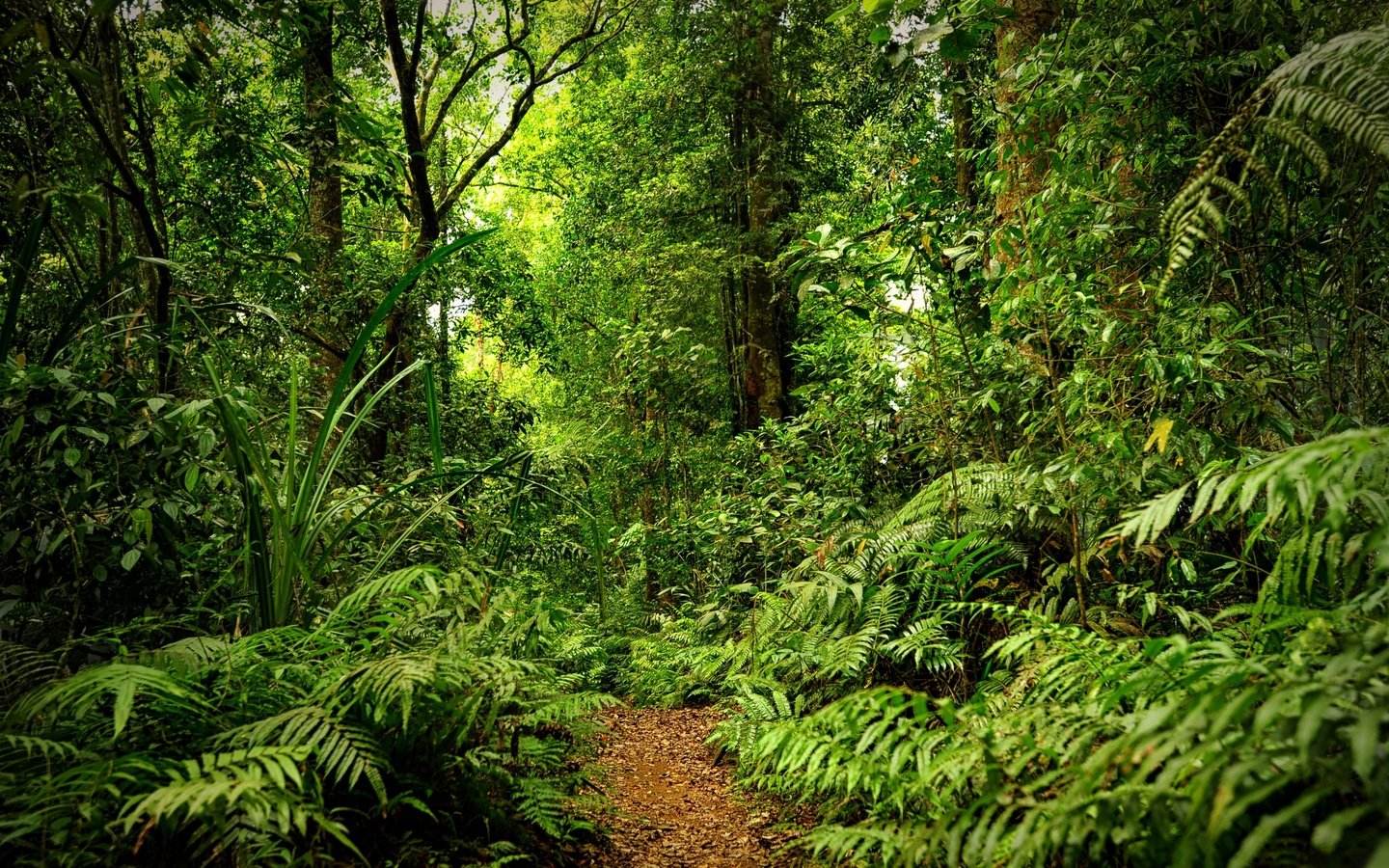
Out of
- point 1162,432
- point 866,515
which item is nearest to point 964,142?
point 866,515

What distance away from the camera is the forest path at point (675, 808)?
2.95 metres

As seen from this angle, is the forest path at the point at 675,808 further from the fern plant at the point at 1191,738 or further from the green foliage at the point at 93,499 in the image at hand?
the green foliage at the point at 93,499

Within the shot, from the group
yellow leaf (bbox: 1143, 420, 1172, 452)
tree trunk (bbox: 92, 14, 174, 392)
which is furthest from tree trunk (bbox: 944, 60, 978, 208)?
tree trunk (bbox: 92, 14, 174, 392)

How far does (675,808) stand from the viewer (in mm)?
3674

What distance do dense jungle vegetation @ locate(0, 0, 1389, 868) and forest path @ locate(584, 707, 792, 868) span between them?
0.60 feet

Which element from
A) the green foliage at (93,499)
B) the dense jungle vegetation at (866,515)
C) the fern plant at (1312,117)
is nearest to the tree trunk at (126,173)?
the dense jungle vegetation at (866,515)

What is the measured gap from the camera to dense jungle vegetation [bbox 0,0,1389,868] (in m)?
1.75

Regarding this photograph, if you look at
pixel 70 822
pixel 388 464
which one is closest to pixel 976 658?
pixel 70 822

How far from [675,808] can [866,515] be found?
246cm

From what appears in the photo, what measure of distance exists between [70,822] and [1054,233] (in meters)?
4.24

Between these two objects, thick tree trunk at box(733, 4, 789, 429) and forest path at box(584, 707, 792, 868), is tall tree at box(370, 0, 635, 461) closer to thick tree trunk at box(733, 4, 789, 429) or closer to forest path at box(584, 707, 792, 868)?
thick tree trunk at box(733, 4, 789, 429)

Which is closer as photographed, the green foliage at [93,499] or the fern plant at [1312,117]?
the fern plant at [1312,117]

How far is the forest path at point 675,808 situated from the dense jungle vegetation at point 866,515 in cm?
18

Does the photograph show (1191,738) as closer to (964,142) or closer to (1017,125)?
(1017,125)
